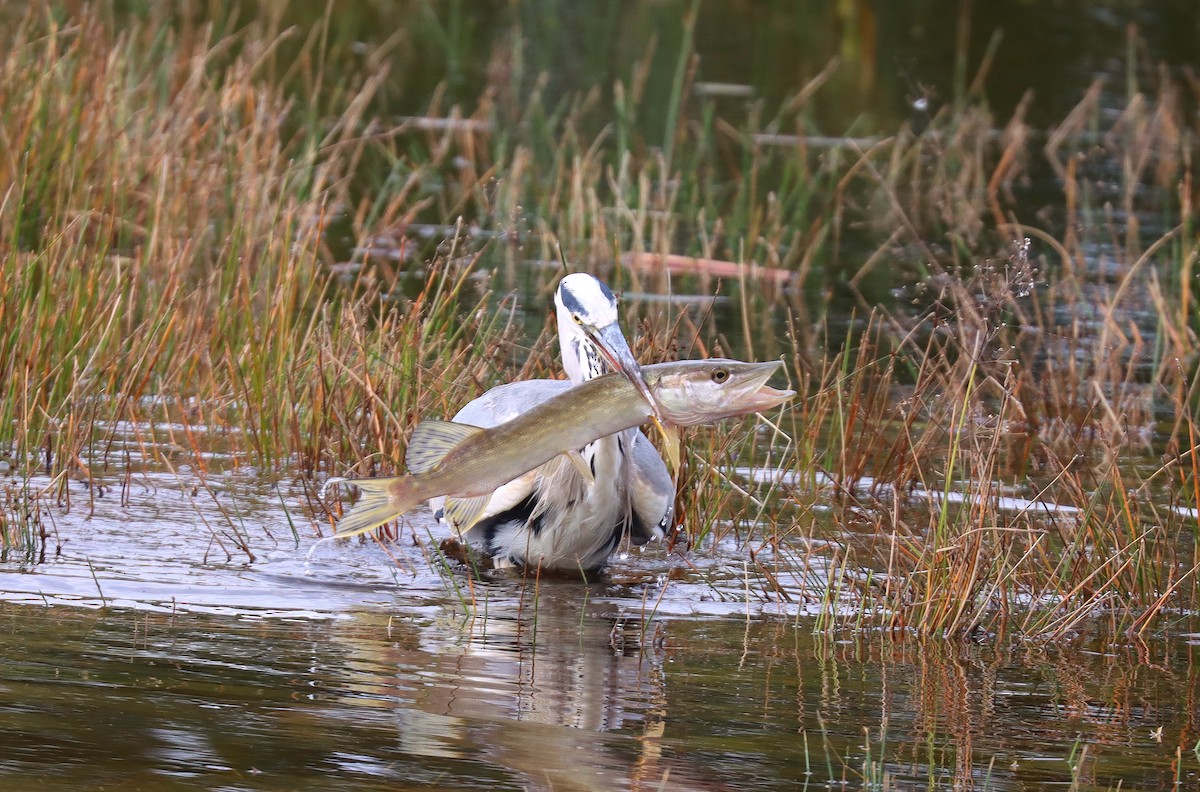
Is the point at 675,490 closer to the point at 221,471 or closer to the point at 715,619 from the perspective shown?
the point at 715,619

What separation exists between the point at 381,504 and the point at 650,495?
1.07 m

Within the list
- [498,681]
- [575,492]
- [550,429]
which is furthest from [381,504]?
[575,492]

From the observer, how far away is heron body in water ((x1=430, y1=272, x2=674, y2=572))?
520 centimetres

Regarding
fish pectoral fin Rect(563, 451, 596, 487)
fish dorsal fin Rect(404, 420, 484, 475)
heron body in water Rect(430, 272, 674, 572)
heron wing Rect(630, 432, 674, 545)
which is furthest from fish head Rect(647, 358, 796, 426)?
heron wing Rect(630, 432, 674, 545)

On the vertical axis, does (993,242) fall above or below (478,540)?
above

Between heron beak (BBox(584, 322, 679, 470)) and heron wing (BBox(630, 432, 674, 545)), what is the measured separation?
45 centimetres

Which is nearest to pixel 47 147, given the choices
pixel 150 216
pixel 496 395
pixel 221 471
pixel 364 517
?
pixel 150 216

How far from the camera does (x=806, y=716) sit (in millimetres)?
4027

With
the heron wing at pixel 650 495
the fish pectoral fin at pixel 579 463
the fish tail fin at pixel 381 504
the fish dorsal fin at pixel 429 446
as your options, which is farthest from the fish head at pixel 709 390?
the heron wing at pixel 650 495

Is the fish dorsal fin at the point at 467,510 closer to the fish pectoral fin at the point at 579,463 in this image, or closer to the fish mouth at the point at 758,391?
the fish pectoral fin at the point at 579,463

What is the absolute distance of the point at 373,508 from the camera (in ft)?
14.8

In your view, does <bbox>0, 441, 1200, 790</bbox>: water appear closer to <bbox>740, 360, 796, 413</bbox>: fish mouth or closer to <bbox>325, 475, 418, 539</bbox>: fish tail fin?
<bbox>325, 475, 418, 539</bbox>: fish tail fin

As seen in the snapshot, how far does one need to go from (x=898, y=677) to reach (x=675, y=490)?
4.17 feet

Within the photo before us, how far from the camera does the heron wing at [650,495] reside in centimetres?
534
